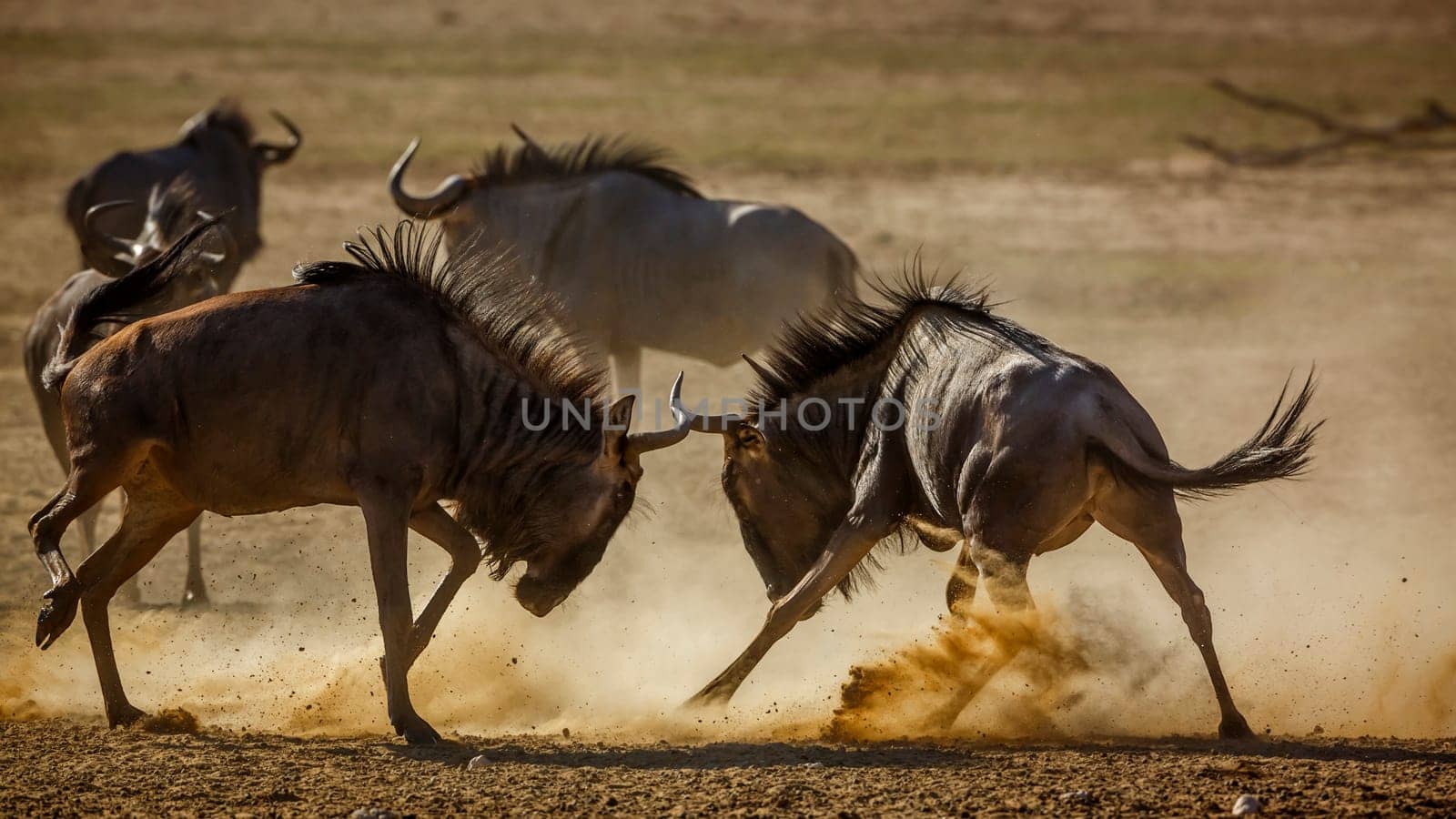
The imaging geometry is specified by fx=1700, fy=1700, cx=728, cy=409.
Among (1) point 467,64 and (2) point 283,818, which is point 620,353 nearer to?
(2) point 283,818

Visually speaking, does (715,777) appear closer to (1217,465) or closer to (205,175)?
(1217,465)

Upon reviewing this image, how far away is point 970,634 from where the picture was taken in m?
5.91

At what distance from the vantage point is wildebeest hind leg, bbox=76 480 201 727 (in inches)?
238

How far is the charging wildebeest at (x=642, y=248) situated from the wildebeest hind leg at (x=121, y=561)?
4386mm

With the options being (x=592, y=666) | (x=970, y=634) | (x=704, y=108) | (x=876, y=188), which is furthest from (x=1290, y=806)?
(x=704, y=108)

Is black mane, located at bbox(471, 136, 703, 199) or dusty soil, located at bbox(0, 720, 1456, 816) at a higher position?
black mane, located at bbox(471, 136, 703, 199)

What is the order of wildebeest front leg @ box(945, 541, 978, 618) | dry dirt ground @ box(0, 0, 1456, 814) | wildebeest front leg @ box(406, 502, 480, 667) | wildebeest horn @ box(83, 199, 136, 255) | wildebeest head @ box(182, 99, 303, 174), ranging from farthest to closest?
wildebeest head @ box(182, 99, 303, 174), wildebeest horn @ box(83, 199, 136, 255), wildebeest front leg @ box(945, 541, 978, 618), wildebeest front leg @ box(406, 502, 480, 667), dry dirt ground @ box(0, 0, 1456, 814)

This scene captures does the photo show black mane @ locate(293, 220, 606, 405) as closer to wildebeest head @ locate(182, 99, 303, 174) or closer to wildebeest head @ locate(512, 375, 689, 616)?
wildebeest head @ locate(512, 375, 689, 616)

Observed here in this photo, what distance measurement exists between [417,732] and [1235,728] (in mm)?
2742

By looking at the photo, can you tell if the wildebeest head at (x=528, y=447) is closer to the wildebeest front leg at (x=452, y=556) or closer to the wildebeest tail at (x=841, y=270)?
the wildebeest front leg at (x=452, y=556)

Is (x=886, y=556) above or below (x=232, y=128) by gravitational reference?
below

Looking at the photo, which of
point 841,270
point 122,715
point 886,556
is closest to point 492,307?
point 122,715

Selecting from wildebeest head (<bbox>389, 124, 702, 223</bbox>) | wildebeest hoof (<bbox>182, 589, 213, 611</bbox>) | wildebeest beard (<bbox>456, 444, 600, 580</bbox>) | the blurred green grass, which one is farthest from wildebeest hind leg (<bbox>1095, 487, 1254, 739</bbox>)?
the blurred green grass

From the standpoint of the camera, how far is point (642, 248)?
10.6 m
